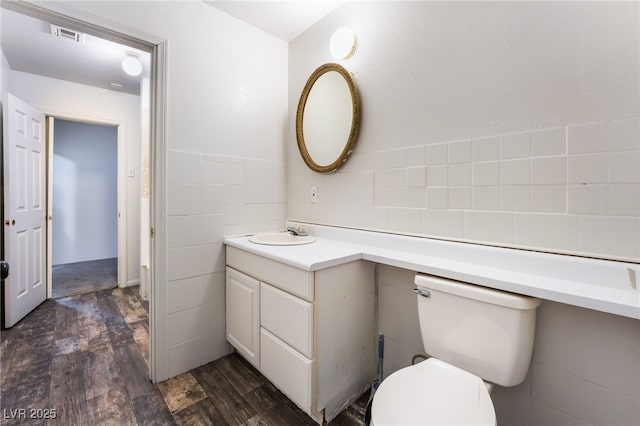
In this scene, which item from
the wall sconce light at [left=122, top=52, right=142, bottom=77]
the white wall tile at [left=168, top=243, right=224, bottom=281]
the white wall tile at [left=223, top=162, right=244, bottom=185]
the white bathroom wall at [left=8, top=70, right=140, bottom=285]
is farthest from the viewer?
the white bathroom wall at [left=8, top=70, right=140, bottom=285]

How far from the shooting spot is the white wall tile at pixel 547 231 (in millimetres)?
988

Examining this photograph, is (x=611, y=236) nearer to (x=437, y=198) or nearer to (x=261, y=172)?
(x=437, y=198)

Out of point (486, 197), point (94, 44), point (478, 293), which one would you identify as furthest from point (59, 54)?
point (478, 293)

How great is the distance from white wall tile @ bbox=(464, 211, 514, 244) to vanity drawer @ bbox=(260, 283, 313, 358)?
789 millimetres

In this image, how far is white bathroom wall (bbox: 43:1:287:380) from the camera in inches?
62.8

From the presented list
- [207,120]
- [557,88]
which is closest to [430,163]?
[557,88]

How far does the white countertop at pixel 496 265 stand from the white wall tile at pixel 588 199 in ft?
0.56

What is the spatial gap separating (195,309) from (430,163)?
1617 millimetres

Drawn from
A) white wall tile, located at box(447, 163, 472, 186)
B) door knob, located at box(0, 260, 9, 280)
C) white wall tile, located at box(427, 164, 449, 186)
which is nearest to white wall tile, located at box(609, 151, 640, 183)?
white wall tile, located at box(447, 163, 472, 186)

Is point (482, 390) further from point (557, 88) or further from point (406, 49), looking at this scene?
point (406, 49)

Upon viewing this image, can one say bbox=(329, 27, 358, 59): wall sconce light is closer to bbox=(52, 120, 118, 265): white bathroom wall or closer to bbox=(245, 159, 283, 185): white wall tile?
bbox=(245, 159, 283, 185): white wall tile

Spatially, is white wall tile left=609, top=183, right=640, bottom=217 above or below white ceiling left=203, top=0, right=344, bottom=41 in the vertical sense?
below

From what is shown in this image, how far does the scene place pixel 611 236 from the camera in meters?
0.92

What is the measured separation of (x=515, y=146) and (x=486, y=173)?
0.47 ft
